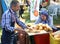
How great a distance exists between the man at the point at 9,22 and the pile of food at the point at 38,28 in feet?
0.20

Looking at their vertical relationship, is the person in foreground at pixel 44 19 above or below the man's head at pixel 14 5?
below

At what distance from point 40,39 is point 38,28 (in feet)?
0.39

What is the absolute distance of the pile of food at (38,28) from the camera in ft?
7.20

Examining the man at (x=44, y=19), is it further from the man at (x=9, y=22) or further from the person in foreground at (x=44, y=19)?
the man at (x=9, y=22)

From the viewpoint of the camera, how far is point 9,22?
2172 mm

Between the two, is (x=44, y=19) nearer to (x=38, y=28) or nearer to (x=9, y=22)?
(x=38, y=28)

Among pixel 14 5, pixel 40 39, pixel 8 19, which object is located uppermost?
pixel 14 5

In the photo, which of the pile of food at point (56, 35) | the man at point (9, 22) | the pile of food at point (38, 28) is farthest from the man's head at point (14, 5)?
the pile of food at point (56, 35)

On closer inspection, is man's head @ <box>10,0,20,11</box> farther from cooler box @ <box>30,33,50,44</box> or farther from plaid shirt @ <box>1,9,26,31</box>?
cooler box @ <box>30,33,50,44</box>

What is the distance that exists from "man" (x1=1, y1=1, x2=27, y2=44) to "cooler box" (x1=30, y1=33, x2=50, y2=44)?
0.52ft

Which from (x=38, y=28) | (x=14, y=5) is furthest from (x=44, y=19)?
(x=14, y=5)

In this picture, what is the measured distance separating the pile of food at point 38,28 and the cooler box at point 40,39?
Result: 0.05 m

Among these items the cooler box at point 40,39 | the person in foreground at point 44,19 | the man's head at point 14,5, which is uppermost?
the man's head at point 14,5

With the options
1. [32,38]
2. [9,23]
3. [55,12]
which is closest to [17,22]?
[9,23]
